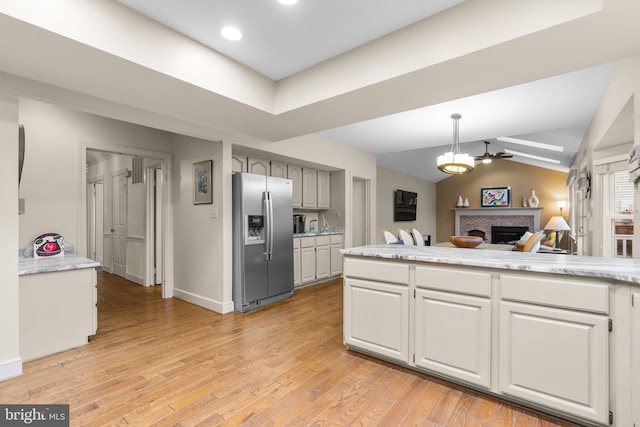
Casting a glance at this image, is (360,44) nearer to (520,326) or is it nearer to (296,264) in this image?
(520,326)

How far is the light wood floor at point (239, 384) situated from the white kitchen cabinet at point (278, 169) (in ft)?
7.89

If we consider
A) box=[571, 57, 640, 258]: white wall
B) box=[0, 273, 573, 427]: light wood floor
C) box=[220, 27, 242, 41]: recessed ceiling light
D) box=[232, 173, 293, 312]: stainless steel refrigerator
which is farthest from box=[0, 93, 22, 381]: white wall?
box=[571, 57, 640, 258]: white wall

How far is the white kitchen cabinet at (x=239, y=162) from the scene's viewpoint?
4.20m

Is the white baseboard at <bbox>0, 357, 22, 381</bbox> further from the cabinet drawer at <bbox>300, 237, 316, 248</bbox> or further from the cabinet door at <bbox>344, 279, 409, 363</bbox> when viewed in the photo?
the cabinet drawer at <bbox>300, 237, 316, 248</bbox>

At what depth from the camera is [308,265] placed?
5.11 meters

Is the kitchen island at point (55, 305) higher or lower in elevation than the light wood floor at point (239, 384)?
higher

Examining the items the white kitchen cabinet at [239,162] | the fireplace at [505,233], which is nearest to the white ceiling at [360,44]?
the white kitchen cabinet at [239,162]

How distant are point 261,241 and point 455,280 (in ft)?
8.39

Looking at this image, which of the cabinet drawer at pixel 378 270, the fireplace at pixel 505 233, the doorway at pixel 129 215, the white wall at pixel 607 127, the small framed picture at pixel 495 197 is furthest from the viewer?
the small framed picture at pixel 495 197

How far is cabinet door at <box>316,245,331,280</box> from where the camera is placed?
5.29 meters

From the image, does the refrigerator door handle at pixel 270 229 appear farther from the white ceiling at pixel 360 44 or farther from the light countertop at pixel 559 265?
the light countertop at pixel 559 265

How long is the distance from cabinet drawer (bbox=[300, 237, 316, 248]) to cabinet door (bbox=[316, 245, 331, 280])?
0.48 feet

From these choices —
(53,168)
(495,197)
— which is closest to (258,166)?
(53,168)

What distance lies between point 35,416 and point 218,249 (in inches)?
84.7
